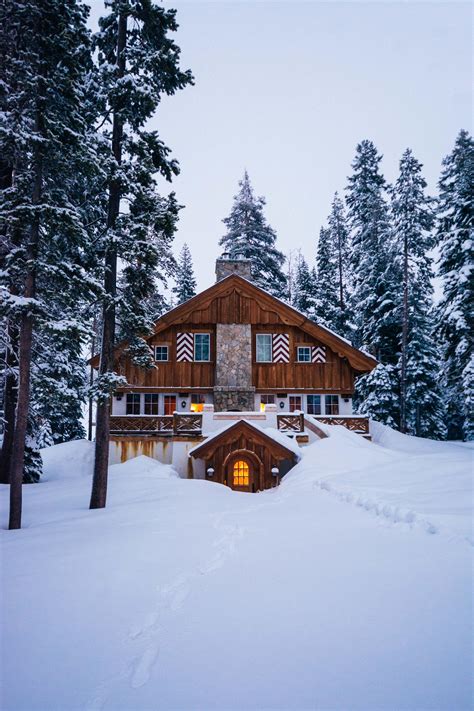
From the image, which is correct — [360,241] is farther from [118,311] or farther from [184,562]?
[184,562]

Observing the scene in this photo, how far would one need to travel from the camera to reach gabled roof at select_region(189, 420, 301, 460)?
16688 mm

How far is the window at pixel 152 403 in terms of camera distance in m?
22.5

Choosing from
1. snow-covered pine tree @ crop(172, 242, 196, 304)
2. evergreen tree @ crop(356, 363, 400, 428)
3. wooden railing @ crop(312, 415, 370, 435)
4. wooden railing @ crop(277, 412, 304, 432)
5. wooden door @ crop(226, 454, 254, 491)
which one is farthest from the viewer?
snow-covered pine tree @ crop(172, 242, 196, 304)

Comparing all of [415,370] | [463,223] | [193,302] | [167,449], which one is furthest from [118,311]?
[415,370]

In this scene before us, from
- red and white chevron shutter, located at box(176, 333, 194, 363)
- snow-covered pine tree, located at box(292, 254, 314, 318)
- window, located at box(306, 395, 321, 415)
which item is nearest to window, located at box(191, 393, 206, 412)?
A: red and white chevron shutter, located at box(176, 333, 194, 363)

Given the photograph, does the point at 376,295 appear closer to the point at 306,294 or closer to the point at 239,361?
the point at 306,294

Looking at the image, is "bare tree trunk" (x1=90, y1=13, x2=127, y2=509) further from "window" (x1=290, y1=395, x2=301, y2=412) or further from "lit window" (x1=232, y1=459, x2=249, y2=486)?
"window" (x1=290, y1=395, x2=301, y2=412)

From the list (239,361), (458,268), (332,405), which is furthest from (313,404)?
(458,268)

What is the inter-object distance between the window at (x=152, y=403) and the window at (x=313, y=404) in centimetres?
878

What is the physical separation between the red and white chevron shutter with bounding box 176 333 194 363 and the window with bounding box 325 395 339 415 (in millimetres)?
8334

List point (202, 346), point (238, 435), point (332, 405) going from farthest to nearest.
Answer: point (332, 405) → point (202, 346) → point (238, 435)

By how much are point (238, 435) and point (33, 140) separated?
12.5 metres

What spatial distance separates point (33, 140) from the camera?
913cm

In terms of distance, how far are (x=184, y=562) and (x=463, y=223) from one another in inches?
836
